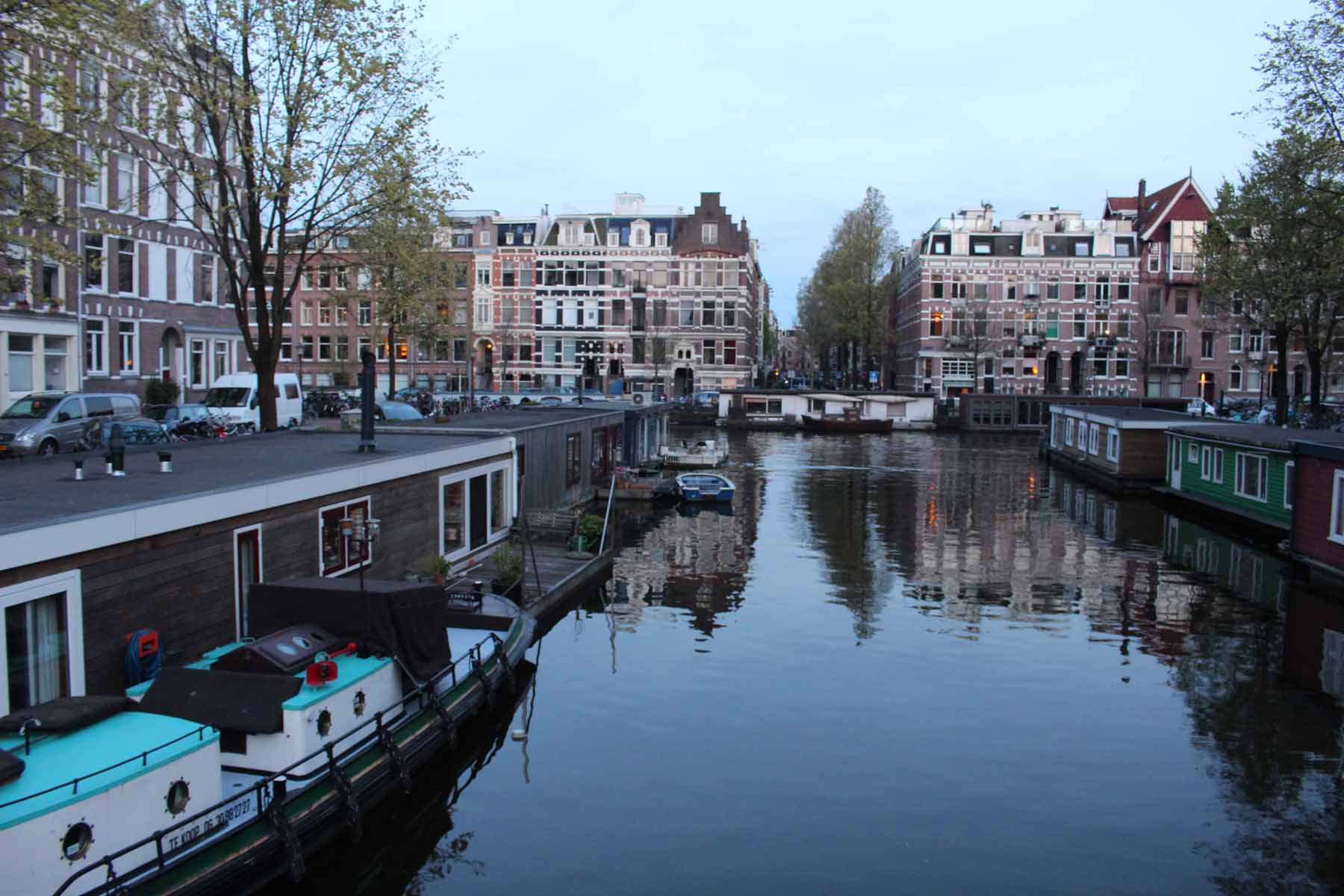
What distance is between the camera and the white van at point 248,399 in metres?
42.2

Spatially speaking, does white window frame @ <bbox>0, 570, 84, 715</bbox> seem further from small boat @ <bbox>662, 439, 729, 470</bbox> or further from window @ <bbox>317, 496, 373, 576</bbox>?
small boat @ <bbox>662, 439, 729, 470</bbox>

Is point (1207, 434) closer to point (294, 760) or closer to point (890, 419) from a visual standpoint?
point (294, 760)

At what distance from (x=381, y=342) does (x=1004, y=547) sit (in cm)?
6522

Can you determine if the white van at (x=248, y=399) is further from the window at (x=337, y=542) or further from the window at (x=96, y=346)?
the window at (x=337, y=542)

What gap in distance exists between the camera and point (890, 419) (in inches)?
3524

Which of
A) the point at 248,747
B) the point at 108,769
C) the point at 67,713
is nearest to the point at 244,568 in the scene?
the point at 248,747

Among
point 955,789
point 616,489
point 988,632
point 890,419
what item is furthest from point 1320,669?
point 890,419

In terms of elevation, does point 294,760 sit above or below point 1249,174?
below

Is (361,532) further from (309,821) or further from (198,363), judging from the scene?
(198,363)

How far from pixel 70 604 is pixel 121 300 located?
128 ft

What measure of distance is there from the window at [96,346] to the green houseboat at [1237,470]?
44.9 m

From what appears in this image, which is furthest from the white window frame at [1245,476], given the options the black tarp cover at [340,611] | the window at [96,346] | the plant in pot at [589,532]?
the window at [96,346]

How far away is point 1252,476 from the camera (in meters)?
37.3

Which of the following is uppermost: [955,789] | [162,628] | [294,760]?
[162,628]
